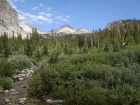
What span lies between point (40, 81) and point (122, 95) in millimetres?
6020

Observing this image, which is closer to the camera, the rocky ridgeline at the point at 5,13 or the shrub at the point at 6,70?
the shrub at the point at 6,70

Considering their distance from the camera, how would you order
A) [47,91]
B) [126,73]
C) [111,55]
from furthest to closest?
[111,55]
[47,91]
[126,73]

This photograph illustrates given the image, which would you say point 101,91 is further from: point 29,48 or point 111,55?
point 29,48

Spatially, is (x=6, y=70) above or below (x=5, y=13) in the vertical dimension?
below

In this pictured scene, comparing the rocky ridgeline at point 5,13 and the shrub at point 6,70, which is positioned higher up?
the rocky ridgeline at point 5,13

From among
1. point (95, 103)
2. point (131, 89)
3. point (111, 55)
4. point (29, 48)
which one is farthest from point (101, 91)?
point (29, 48)

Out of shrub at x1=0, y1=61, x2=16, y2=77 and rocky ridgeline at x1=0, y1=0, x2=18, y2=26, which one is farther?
rocky ridgeline at x1=0, y1=0, x2=18, y2=26

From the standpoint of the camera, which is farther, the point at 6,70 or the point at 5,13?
the point at 5,13

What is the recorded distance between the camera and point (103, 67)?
11922 millimetres

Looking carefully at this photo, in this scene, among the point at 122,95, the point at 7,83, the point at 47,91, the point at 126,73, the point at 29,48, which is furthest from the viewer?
the point at 29,48

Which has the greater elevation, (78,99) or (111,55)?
(111,55)

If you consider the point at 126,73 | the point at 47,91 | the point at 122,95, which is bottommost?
the point at 47,91

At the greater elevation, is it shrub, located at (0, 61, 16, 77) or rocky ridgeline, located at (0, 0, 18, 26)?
rocky ridgeline, located at (0, 0, 18, 26)

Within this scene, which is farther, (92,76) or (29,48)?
(29,48)
